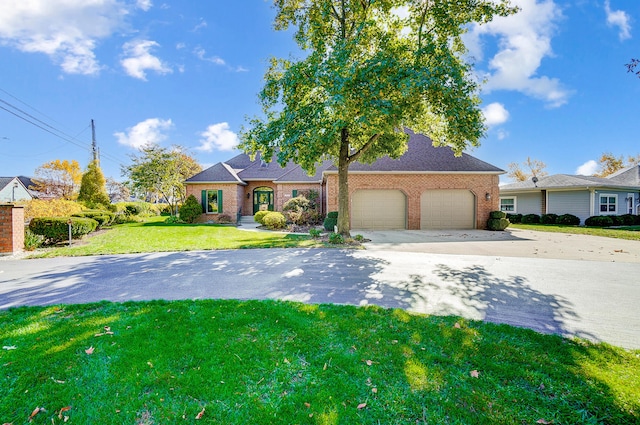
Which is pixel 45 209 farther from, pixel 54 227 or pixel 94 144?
pixel 94 144

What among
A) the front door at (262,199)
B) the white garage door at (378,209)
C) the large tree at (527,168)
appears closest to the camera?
the white garage door at (378,209)

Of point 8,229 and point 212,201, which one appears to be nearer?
point 8,229

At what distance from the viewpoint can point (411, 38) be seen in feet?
34.0

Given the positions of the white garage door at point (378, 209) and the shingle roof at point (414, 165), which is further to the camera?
the white garage door at point (378, 209)

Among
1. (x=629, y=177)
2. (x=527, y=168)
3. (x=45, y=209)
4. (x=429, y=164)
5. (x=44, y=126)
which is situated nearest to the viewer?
(x=45, y=209)

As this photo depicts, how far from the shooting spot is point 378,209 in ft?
53.2

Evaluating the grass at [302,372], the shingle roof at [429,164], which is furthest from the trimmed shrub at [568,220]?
the grass at [302,372]

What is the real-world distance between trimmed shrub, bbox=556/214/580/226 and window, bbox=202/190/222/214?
24508 mm

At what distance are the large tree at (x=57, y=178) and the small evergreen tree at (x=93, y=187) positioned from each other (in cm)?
1276

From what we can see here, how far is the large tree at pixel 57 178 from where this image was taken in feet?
97.4

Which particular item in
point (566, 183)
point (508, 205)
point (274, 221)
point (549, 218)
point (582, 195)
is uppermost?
point (566, 183)

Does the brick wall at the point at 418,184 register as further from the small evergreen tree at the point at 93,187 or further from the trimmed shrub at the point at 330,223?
the small evergreen tree at the point at 93,187

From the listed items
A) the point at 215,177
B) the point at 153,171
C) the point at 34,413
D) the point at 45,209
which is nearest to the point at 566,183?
the point at 215,177

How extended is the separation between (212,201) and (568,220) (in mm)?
25383
